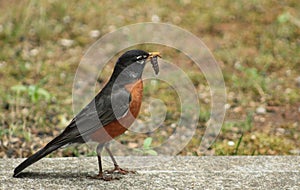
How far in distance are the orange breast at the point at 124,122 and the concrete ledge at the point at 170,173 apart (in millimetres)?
301

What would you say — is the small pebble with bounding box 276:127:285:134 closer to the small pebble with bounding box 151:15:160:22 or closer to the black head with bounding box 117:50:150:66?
the black head with bounding box 117:50:150:66

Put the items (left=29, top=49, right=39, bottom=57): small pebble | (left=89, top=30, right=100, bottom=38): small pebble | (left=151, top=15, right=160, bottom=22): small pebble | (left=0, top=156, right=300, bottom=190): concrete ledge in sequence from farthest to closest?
1. (left=151, top=15, right=160, bottom=22): small pebble
2. (left=89, top=30, right=100, bottom=38): small pebble
3. (left=29, top=49, right=39, bottom=57): small pebble
4. (left=0, top=156, right=300, bottom=190): concrete ledge

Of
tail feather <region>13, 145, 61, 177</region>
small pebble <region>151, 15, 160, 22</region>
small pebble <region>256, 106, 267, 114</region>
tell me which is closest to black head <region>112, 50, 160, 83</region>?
tail feather <region>13, 145, 61, 177</region>

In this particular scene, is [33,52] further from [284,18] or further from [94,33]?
[284,18]

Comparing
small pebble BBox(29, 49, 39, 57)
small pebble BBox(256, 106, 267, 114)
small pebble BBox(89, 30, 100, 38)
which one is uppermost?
small pebble BBox(89, 30, 100, 38)

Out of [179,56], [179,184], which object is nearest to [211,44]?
[179,56]

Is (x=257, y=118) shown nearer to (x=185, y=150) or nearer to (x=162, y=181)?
(x=185, y=150)

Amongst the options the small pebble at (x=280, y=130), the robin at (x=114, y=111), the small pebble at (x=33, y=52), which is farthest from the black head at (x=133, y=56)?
A: the small pebble at (x=33, y=52)

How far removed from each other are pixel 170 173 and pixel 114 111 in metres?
0.67

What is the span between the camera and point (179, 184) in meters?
3.94

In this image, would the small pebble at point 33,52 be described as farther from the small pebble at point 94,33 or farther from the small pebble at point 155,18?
the small pebble at point 155,18

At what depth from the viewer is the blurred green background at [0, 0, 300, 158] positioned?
562cm

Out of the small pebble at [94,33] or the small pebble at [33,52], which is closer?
the small pebble at [33,52]

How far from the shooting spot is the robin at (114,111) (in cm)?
380
